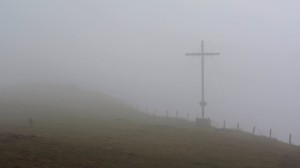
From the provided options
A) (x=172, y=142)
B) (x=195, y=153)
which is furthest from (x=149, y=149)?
(x=172, y=142)

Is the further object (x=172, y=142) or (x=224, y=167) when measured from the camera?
(x=172, y=142)

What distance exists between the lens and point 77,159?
18734 mm

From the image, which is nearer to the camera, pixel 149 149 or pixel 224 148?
pixel 149 149

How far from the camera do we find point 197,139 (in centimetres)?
3136

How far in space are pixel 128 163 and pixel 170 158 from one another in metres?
3.01

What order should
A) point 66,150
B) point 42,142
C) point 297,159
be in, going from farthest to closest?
point 297,159 < point 42,142 < point 66,150

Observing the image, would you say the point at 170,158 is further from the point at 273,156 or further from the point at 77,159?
the point at 273,156

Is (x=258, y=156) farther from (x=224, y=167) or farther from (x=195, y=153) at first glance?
(x=224, y=167)

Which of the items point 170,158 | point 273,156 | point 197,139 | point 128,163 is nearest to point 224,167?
point 170,158

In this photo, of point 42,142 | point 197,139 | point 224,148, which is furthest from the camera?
point 197,139

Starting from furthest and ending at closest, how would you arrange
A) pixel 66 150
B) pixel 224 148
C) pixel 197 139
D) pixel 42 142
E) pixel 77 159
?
pixel 197 139 → pixel 224 148 → pixel 42 142 → pixel 66 150 → pixel 77 159

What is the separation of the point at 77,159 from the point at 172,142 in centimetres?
1075

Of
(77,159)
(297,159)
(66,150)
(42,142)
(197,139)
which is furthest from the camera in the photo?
(197,139)

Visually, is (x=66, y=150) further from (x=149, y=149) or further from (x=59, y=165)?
(x=149, y=149)
